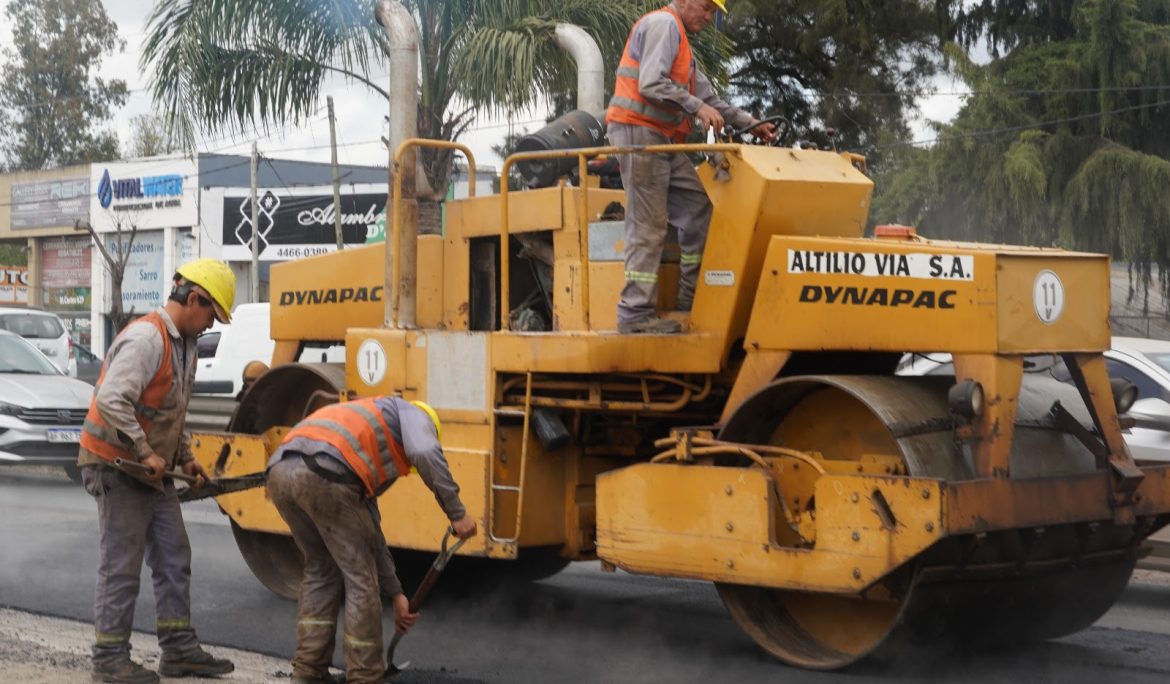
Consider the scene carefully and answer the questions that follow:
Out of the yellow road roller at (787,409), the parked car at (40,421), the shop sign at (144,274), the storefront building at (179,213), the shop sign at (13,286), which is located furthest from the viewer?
the shop sign at (13,286)

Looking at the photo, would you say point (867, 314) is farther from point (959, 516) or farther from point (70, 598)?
point (70, 598)

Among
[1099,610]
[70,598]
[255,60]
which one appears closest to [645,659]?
[1099,610]

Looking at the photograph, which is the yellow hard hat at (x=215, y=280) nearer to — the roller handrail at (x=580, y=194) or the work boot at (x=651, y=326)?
the roller handrail at (x=580, y=194)

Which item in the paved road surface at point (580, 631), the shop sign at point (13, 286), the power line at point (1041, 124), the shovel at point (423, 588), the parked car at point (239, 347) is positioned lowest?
the paved road surface at point (580, 631)

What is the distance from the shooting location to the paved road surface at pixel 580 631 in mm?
6938

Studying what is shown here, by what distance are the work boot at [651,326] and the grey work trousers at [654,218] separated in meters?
0.02

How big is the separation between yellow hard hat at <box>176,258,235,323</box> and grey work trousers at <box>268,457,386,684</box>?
3.02 ft

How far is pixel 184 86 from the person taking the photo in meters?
14.4

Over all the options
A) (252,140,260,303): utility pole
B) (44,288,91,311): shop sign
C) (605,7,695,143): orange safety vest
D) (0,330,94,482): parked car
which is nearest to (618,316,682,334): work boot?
(605,7,695,143): orange safety vest

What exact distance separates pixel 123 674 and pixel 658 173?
10.2 ft

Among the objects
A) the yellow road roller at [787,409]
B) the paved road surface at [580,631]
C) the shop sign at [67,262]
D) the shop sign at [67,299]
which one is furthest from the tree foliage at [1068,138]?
the shop sign at [67,299]

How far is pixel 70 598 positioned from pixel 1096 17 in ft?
47.3

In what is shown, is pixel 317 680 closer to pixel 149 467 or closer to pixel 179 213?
pixel 149 467

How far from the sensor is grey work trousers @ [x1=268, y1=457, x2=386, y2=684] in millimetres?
6215
